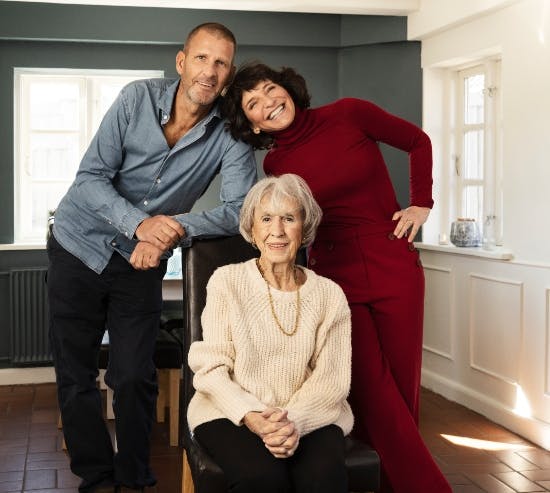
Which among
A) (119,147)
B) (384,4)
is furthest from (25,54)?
(119,147)

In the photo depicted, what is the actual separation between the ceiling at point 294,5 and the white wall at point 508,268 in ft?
0.58

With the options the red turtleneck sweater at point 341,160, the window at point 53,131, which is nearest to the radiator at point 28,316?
the window at point 53,131

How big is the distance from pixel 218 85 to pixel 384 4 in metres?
2.67

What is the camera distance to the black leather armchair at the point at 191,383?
7.01 feet

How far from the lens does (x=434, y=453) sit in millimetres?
3984

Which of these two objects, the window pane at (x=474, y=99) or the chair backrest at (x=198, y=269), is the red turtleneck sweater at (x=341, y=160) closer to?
the chair backrest at (x=198, y=269)

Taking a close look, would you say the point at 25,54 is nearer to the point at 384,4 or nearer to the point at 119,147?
the point at 384,4

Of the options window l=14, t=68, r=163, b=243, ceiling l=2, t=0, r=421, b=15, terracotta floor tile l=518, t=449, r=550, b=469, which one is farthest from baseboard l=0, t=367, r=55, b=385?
terracotta floor tile l=518, t=449, r=550, b=469

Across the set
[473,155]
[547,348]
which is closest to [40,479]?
[547,348]

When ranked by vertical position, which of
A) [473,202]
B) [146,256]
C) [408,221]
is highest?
[473,202]

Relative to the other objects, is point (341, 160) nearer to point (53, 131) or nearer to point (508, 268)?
point (508, 268)

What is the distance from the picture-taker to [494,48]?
14.9 feet

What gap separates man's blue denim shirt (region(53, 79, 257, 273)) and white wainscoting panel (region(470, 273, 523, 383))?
2.05 meters

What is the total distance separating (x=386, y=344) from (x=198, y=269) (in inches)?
24.5
